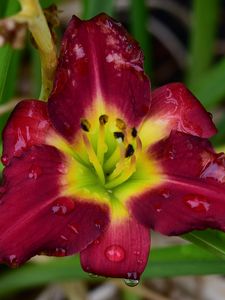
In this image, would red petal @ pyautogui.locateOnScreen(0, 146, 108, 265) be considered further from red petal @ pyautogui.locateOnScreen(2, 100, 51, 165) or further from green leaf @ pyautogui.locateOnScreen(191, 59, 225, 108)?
green leaf @ pyautogui.locateOnScreen(191, 59, 225, 108)

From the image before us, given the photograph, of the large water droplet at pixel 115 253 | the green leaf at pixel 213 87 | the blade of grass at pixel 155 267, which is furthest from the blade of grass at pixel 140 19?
the large water droplet at pixel 115 253

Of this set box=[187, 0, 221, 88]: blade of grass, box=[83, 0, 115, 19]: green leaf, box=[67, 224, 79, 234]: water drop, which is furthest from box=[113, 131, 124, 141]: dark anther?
box=[187, 0, 221, 88]: blade of grass

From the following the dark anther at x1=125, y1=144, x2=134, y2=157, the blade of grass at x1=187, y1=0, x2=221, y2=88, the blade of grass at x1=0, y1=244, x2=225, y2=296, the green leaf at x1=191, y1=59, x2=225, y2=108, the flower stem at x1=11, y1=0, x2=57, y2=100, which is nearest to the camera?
the flower stem at x1=11, y1=0, x2=57, y2=100

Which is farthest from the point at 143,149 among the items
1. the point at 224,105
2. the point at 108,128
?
the point at 224,105

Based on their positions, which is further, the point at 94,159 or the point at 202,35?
the point at 202,35

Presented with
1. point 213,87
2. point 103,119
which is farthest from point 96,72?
point 213,87

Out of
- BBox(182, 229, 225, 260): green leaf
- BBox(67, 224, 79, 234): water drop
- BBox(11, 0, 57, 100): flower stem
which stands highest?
BBox(11, 0, 57, 100): flower stem

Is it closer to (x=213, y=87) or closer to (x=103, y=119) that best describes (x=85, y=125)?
(x=103, y=119)
